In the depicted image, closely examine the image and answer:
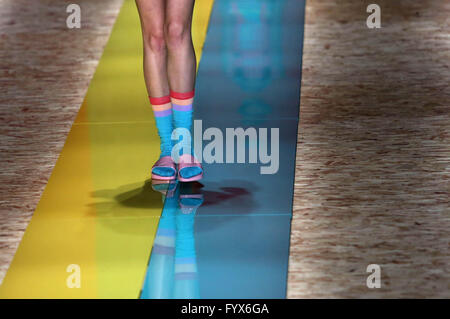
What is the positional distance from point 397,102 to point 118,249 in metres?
1.79

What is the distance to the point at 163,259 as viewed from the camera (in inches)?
111

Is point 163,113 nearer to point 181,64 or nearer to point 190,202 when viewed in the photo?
point 181,64

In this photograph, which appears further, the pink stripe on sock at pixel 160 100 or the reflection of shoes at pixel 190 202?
the pink stripe on sock at pixel 160 100

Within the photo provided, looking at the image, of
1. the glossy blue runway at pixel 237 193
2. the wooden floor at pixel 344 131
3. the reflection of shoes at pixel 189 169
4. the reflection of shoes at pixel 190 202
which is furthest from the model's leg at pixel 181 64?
the wooden floor at pixel 344 131

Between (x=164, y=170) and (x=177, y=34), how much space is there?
1.83ft

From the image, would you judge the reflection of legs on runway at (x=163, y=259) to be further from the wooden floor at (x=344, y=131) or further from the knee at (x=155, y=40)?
the knee at (x=155, y=40)

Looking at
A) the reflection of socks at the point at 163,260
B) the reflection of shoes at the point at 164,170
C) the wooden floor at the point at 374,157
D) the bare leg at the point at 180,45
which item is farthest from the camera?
the reflection of shoes at the point at 164,170

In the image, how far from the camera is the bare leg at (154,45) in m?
3.18

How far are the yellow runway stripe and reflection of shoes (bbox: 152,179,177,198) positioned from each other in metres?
0.04

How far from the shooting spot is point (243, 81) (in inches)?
174

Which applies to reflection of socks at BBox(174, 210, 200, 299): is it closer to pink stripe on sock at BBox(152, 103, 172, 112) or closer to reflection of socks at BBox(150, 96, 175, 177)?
reflection of socks at BBox(150, 96, 175, 177)

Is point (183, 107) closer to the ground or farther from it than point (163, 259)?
farther from it

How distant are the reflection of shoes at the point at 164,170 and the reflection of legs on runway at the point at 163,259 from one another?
132mm

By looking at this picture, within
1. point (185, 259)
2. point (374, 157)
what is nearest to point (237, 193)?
point (185, 259)
